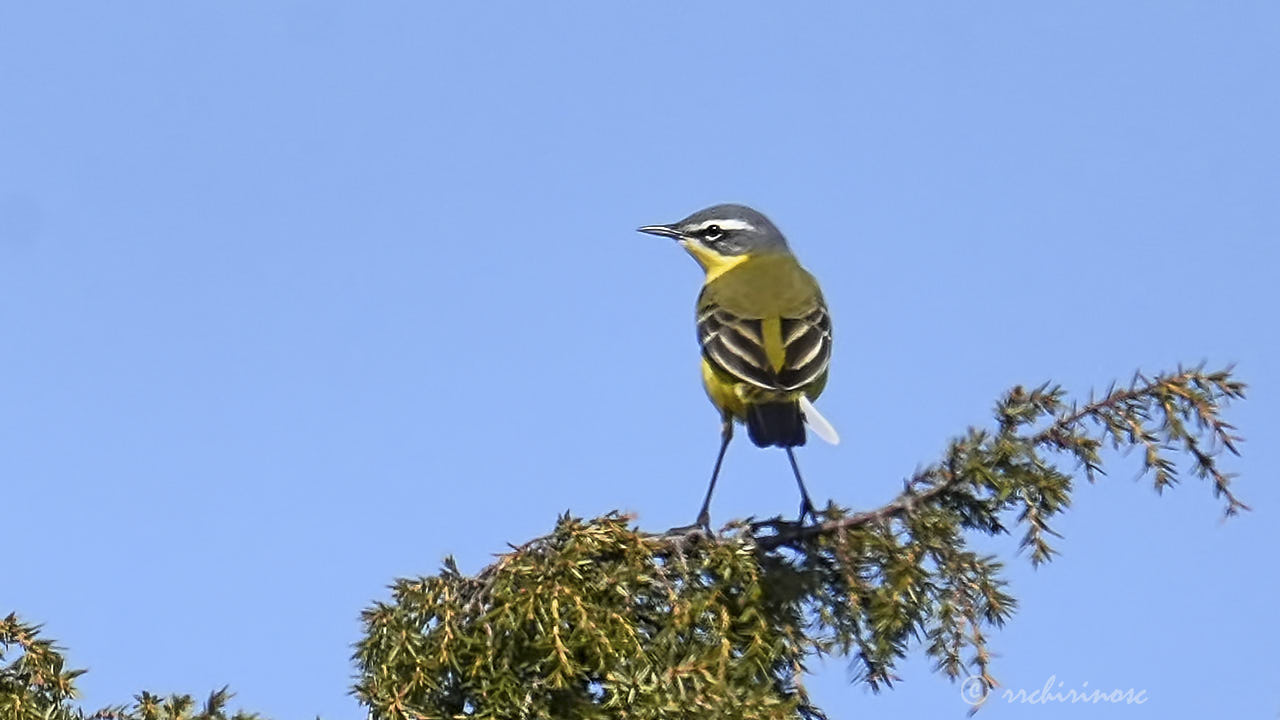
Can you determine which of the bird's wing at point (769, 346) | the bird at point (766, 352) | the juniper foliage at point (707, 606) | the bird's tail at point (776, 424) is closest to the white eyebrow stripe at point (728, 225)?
the bird at point (766, 352)

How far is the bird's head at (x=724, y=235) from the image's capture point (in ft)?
37.5

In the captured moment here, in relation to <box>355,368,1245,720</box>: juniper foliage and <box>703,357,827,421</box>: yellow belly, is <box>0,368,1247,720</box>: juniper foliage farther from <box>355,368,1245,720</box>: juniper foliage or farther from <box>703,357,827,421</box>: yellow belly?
<box>703,357,827,421</box>: yellow belly

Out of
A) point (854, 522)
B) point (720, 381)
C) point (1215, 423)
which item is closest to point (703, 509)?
point (720, 381)

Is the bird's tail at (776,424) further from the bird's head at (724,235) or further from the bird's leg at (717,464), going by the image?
the bird's head at (724,235)

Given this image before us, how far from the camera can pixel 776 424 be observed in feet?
26.3

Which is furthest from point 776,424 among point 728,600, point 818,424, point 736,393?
point 728,600

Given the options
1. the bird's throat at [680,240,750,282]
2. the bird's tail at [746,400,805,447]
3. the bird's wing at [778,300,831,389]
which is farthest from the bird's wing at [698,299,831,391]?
the bird's throat at [680,240,750,282]

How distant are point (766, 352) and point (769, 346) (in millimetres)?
87

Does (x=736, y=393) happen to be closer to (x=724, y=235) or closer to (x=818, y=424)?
(x=818, y=424)

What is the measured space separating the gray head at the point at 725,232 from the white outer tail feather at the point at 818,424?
344cm

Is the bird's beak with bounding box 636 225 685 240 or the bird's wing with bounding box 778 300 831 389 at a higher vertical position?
the bird's beak with bounding box 636 225 685 240

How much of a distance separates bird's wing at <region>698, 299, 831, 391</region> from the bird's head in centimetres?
215

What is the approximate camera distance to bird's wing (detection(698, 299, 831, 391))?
27.2 ft

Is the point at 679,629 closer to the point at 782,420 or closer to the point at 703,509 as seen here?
the point at 782,420
